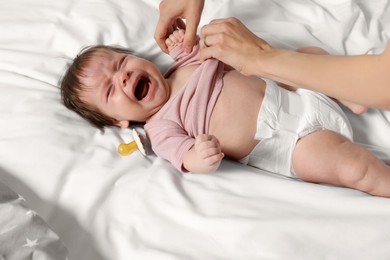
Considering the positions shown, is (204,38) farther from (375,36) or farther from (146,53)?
(375,36)

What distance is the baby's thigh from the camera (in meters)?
1.20

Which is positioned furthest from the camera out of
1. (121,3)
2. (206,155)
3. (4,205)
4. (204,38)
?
(121,3)

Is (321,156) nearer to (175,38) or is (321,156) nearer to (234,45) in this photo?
(234,45)

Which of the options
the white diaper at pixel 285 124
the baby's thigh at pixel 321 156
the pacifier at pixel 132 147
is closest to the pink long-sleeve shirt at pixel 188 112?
the pacifier at pixel 132 147

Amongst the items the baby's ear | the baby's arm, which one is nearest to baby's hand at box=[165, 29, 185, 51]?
the baby's ear

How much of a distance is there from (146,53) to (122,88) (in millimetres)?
229

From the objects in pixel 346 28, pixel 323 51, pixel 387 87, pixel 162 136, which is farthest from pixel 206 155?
pixel 346 28

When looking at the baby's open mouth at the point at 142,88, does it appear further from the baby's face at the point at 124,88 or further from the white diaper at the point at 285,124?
the white diaper at the point at 285,124

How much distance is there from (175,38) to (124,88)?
0.21 meters

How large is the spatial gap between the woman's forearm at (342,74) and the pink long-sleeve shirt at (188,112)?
0.29 metres

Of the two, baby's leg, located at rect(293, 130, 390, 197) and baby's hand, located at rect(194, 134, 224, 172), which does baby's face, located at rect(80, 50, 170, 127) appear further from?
baby's leg, located at rect(293, 130, 390, 197)

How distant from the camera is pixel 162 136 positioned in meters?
1.31

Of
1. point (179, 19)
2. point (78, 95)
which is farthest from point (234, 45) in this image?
point (78, 95)

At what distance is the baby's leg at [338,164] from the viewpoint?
116 centimetres
